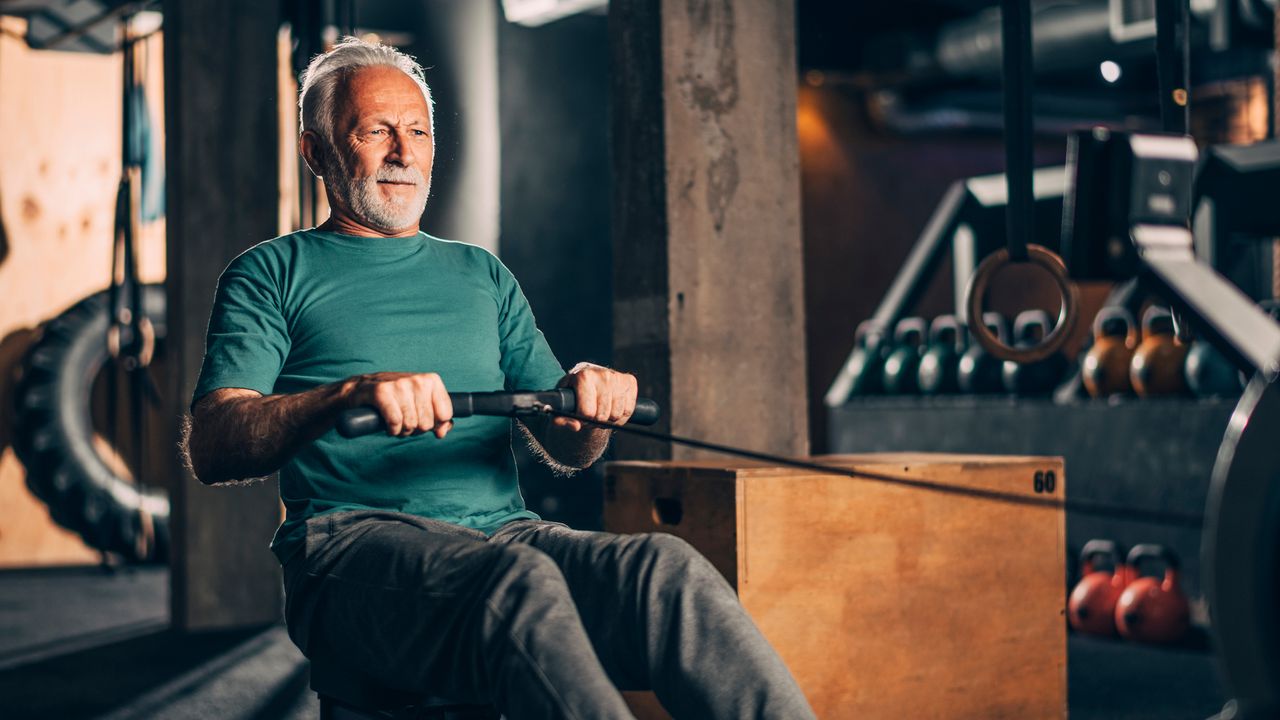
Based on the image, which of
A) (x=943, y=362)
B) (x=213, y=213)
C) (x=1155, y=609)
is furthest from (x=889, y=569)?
(x=943, y=362)

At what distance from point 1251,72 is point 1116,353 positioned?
5.71m

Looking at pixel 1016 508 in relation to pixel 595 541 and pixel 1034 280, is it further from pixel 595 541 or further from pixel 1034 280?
pixel 1034 280

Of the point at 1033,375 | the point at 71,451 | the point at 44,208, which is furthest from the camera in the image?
the point at 44,208

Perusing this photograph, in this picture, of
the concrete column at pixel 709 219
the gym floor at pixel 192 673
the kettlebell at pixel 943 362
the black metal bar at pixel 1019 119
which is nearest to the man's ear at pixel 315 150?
the black metal bar at pixel 1019 119

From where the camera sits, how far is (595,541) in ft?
6.03

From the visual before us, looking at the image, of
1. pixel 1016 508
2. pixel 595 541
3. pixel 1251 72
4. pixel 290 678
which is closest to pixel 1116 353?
pixel 1016 508

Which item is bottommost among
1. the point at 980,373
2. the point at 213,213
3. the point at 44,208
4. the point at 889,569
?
the point at 889,569

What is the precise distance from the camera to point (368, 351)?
6.55ft

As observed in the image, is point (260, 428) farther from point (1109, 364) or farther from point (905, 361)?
point (905, 361)

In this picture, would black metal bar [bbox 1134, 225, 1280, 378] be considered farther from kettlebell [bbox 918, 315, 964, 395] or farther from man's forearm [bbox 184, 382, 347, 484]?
kettlebell [bbox 918, 315, 964, 395]

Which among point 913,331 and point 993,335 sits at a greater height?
point 913,331

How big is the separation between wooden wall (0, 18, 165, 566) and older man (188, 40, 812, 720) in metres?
5.63

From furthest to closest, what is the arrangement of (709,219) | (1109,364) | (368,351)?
(1109,364), (709,219), (368,351)

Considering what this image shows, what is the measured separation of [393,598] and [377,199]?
669mm
